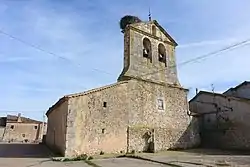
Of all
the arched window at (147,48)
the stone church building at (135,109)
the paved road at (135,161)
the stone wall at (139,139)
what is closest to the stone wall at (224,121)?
the stone church building at (135,109)

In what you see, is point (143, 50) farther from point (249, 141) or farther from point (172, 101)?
point (249, 141)

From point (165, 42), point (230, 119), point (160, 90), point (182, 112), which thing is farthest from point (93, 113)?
point (230, 119)

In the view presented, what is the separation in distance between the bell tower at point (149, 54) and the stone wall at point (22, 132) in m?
30.9

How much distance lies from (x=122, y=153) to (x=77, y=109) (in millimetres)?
4127

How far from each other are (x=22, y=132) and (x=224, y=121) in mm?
34450

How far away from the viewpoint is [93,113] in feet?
48.4

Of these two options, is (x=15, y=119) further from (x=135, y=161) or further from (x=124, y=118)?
(x=135, y=161)

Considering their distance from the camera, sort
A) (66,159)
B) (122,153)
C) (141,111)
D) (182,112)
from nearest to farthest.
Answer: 1. (66,159)
2. (122,153)
3. (141,111)
4. (182,112)

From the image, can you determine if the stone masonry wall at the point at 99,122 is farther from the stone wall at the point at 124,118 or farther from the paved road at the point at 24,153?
the paved road at the point at 24,153

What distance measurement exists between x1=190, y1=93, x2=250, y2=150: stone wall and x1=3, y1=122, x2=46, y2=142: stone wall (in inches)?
1205

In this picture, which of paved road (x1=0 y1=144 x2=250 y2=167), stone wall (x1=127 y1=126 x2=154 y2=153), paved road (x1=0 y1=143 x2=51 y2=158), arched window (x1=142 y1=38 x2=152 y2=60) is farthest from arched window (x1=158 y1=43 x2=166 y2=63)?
paved road (x1=0 y1=143 x2=51 y2=158)

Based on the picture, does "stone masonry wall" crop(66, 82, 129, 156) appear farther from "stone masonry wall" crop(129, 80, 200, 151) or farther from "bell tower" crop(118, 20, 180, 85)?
"bell tower" crop(118, 20, 180, 85)

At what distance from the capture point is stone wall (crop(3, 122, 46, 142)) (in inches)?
1635

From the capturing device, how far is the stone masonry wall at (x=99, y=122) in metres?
13.8
